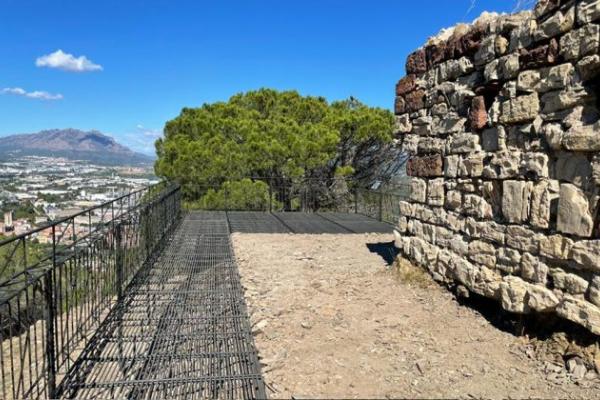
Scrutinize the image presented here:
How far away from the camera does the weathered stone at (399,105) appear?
5.16 m

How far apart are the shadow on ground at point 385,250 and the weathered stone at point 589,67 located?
3436 mm

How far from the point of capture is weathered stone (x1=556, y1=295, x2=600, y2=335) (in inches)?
105

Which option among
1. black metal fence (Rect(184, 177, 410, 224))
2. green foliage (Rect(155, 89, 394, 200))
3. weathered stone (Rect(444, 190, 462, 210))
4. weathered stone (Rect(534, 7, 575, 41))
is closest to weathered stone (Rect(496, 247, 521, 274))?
weathered stone (Rect(444, 190, 462, 210))

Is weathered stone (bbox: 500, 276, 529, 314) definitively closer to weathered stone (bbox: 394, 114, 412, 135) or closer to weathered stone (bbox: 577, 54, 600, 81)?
weathered stone (bbox: 577, 54, 600, 81)

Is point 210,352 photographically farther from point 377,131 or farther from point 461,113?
point 377,131

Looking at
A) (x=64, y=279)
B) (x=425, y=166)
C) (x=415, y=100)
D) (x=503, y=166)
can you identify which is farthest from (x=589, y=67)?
(x=64, y=279)

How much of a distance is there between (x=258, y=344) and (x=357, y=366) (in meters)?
0.84

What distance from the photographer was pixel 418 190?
4.82 meters

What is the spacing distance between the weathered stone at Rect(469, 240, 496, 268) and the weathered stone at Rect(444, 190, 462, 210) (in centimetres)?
42

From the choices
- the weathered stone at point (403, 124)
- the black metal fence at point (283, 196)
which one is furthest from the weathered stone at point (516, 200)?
the black metal fence at point (283, 196)

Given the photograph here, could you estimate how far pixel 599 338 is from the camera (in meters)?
2.74

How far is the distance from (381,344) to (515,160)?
1.72 m

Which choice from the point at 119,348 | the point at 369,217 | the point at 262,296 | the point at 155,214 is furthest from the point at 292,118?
the point at 119,348

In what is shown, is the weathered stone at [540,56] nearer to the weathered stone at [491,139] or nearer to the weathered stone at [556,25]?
the weathered stone at [556,25]
